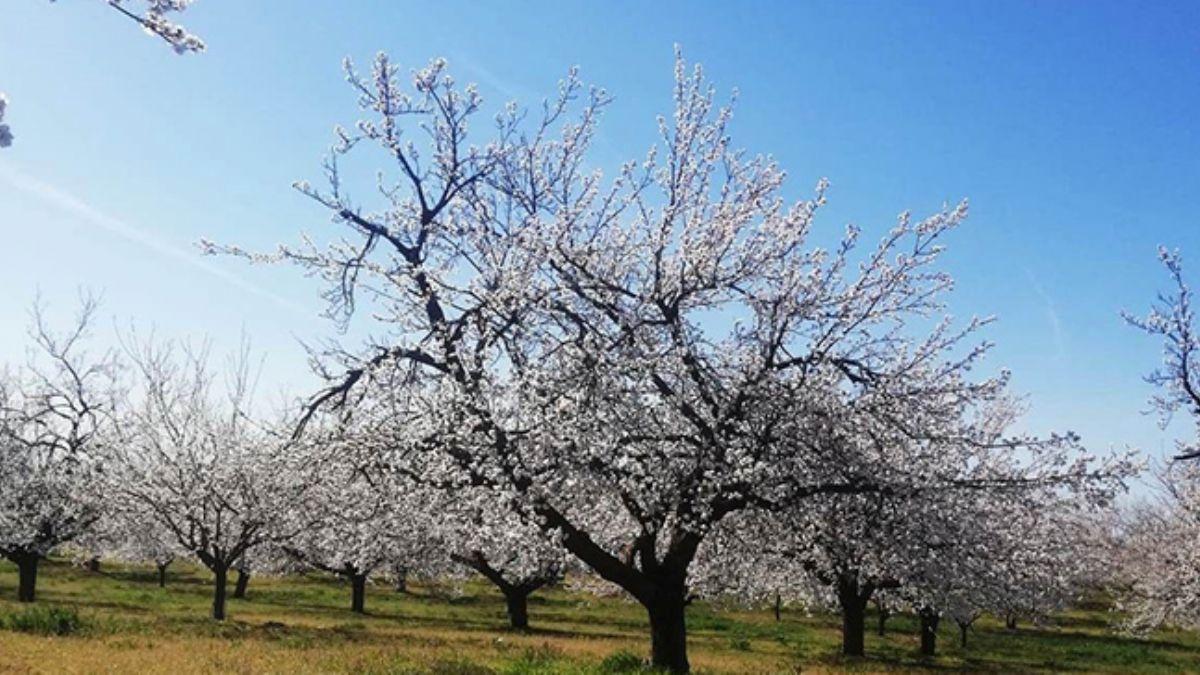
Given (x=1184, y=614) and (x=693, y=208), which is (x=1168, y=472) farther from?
(x=693, y=208)

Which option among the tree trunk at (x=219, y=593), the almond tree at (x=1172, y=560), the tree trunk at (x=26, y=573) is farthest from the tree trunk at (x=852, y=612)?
the tree trunk at (x=26, y=573)

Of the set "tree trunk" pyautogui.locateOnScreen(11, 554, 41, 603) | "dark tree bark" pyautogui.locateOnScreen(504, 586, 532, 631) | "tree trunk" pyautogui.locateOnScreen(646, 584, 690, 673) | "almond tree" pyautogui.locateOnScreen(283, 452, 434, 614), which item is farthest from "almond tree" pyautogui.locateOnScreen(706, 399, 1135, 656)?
"tree trunk" pyautogui.locateOnScreen(11, 554, 41, 603)

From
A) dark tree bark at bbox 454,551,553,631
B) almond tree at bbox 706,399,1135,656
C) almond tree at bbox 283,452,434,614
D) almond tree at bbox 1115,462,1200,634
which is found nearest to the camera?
almond tree at bbox 706,399,1135,656

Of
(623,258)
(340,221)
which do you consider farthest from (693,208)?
(340,221)

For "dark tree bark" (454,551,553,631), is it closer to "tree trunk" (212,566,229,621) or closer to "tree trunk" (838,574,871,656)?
"tree trunk" (212,566,229,621)

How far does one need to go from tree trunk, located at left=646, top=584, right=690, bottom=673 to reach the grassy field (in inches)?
28.0

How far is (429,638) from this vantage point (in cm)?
3100

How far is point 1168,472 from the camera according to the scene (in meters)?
45.5

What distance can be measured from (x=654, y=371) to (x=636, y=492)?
214 centimetres

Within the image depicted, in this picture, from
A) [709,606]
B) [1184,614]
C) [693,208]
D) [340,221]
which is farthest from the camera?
[709,606]

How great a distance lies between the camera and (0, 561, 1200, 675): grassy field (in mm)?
20328

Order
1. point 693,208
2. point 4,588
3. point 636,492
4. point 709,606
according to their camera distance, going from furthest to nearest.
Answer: point 709,606 → point 4,588 → point 693,208 → point 636,492

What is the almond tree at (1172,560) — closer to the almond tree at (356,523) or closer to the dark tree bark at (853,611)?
the dark tree bark at (853,611)

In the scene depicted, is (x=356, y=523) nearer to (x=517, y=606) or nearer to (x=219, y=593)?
(x=219, y=593)
